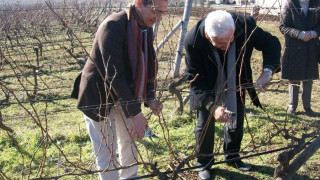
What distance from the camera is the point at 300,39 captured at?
383cm

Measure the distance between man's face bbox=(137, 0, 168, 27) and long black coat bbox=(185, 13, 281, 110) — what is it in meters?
0.52

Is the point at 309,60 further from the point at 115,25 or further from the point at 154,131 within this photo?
the point at 115,25

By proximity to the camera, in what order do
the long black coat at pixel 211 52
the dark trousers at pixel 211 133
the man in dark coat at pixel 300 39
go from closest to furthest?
the long black coat at pixel 211 52 → the dark trousers at pixel 211 133 → the man in dark coat at pixel 300 39

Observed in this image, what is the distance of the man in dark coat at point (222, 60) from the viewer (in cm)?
222

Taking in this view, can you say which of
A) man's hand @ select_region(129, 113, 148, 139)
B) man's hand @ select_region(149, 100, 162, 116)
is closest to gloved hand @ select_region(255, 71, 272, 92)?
man's hand @ select_region(149, 100, 162, 116)

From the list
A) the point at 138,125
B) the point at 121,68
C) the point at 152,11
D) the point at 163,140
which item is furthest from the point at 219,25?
the point at 163,140

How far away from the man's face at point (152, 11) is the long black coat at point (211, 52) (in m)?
0.52

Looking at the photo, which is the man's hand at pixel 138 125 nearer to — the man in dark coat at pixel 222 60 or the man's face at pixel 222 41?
the man in dark coat at pixel 222 60

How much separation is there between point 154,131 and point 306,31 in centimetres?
202

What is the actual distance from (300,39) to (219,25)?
2061 mm

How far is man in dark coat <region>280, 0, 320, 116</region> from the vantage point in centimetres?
375

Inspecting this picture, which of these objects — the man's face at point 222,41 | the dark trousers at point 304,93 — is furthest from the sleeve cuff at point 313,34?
the man's face at point 222,41

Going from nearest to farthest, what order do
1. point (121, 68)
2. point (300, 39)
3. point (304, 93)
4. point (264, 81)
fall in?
point (121, 68) < point (264, 81) < point (300, 39) < point (304, 93)

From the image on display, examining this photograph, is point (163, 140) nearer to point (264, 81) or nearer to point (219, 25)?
point (264, 81)
